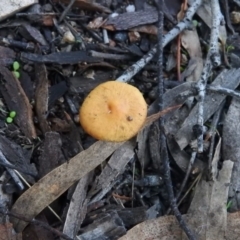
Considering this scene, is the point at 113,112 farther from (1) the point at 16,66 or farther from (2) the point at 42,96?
(1) the point at 16,66

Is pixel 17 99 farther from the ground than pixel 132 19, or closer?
closer

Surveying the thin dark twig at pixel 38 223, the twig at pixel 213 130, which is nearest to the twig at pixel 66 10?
the twig at pixel 213 130

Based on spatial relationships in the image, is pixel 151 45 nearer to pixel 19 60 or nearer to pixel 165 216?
pixel 19 60

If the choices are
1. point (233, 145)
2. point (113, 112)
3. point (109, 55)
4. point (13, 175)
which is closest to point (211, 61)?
point (233, 145)

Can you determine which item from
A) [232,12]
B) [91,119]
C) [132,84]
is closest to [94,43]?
[132,84]

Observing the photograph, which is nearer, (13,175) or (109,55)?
(13,175)

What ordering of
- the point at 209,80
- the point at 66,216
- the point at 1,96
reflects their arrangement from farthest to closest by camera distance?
the point at 209,80, the point at 1,96, the point at 66,216

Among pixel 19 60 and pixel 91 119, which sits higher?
pixel 19 60
